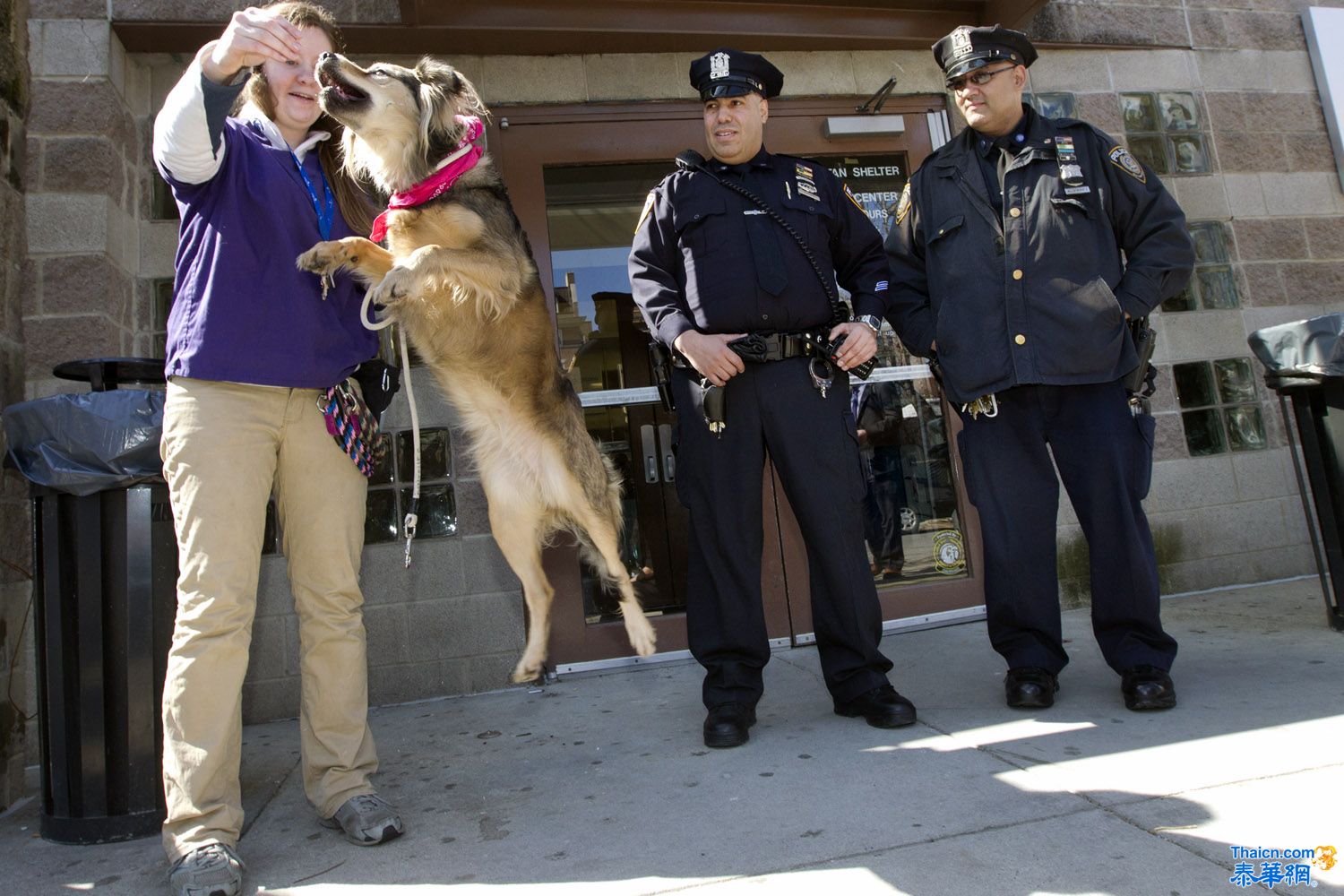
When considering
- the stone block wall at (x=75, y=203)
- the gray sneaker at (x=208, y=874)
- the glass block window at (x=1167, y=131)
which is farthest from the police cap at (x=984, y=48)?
the stone block wall at (x=75, y=203)

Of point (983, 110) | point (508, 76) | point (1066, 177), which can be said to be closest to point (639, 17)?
point (508, 76)

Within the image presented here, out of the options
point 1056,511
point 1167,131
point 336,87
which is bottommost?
point 1056,511

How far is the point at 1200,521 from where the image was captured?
4855 millimetres

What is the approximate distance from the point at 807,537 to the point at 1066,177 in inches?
60.5

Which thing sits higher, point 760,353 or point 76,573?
point 760,353

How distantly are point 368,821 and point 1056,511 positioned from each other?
2415 mm

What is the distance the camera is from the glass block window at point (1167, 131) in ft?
16.6

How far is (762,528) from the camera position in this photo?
2920 millimetres

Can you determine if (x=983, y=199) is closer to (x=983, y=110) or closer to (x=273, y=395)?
(x=983, y=110)

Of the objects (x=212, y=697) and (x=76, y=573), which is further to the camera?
(x=76, y=573)

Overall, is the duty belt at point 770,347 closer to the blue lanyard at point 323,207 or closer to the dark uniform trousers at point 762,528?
the dark uniform trousers at point 762,528

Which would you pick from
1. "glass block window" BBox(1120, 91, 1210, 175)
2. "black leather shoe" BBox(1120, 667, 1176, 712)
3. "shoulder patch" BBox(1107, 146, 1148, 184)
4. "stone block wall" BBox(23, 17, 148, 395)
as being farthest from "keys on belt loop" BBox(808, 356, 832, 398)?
"glass block window" BBox(1120, 91, 1210, 175)

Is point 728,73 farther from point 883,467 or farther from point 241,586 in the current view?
point 883,467

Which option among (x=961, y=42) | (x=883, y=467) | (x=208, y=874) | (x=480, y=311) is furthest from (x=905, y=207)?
(x=208, y=874)
